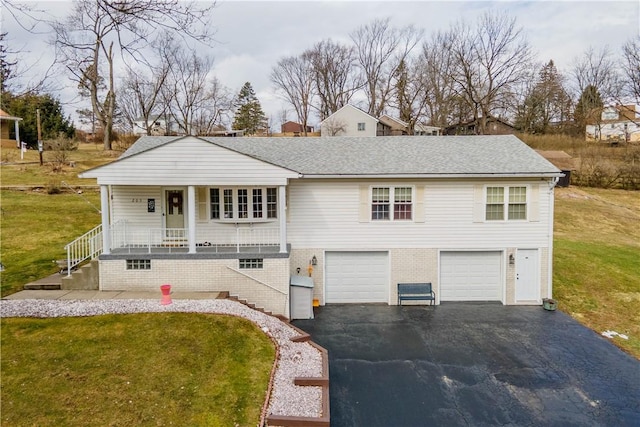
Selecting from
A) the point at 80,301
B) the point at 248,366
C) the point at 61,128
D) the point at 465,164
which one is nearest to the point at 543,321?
the point at 465,164

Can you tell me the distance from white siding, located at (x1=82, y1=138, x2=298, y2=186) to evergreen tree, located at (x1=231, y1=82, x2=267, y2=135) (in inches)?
1852

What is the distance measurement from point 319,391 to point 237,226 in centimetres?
725

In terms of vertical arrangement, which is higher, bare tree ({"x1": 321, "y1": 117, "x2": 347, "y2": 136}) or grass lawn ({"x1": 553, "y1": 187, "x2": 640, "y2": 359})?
bare tree ({"x1": 321, "y1": 117, "x2": 347, "y2": 136})

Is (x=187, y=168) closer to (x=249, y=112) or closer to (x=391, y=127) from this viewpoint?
(x=391, y=127)

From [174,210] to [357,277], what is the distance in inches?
283

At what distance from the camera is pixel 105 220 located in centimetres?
1188

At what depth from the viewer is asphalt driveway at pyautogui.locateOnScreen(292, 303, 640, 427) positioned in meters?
7.82

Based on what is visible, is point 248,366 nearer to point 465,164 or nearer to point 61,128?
point 465,164

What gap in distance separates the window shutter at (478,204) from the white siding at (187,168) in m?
7.15

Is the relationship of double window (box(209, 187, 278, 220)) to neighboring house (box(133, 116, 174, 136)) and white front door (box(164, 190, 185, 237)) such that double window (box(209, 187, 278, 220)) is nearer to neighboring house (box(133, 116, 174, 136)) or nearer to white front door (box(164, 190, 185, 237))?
white front door (box(164, 190, 185, 237))

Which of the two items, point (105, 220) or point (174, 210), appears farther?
point (174, 210)

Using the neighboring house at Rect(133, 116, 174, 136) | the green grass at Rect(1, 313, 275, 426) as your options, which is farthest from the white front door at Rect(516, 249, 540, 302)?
the neighboring house at Rect(133, 116, 174, 136)

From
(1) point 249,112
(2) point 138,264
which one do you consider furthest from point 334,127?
(2) point 138,264

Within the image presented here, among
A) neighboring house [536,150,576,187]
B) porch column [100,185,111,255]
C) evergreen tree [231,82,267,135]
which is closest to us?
porch column [100,185,111,255]
